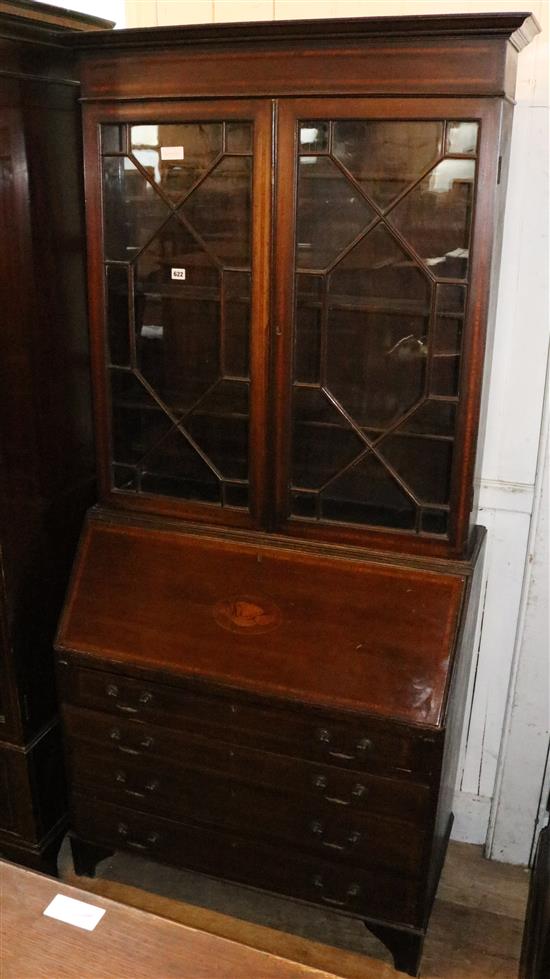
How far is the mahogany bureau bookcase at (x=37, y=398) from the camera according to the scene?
175 cm

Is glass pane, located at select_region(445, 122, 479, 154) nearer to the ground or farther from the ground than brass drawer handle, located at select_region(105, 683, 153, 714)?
farther from the ground

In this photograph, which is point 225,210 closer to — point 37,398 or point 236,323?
point 236,323

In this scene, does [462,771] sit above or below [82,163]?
below

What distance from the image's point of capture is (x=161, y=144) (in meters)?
1.79

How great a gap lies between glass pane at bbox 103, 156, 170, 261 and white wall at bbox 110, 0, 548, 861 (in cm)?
50

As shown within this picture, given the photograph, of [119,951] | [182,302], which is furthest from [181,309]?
[119,951]

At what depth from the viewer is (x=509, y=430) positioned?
2.00 meters

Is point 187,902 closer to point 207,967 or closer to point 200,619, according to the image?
point 200,619

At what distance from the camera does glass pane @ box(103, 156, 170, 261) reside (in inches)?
72.1

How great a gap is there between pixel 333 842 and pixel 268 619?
0.52 metres

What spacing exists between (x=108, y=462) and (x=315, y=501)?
53cm

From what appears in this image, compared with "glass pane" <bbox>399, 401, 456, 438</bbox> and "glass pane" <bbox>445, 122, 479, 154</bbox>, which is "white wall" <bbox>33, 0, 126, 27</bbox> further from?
"glass pane" <bbox>399, 401, 456, 438</bbox>

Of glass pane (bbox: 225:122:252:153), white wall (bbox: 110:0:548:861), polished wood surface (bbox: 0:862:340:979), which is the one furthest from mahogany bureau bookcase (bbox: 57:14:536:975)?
polished wood surface (bbox: 0:862:340:979)

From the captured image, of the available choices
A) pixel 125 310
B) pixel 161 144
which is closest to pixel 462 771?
pixel 125 310
